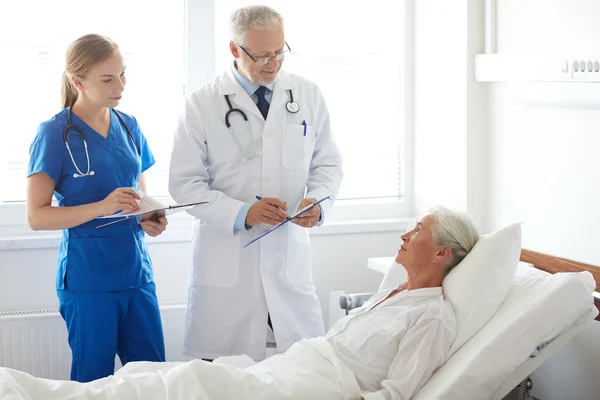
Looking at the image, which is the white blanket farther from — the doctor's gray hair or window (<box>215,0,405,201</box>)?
window (<box>215,0,405,201</box>)

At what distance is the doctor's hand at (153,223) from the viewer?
2824mm

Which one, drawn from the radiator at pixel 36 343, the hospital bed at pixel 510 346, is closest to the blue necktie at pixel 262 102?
the hospital bed at pixel 510 346

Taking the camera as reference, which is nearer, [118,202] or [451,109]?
[118,202]

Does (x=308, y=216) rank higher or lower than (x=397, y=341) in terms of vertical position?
higher

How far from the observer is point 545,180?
3018 mm

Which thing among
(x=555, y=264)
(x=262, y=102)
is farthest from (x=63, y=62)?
(x=555, y=264)

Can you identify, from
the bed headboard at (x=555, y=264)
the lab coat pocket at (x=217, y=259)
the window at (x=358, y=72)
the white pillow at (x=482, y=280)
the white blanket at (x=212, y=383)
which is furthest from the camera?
the window at (x=358, y=72)

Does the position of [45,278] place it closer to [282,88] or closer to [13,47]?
[13,47]

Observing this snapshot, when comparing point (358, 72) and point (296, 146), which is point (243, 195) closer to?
point (296, 146)

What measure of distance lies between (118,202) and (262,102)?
60 cm

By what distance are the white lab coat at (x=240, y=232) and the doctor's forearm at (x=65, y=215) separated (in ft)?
0.96

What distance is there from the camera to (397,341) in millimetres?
2324

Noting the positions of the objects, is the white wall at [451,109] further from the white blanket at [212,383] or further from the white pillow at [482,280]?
the white blanket at [212,383]

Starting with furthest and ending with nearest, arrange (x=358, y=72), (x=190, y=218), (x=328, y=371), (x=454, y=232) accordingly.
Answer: (x=358, y=72) < (x=190, y=218) < (x=454, y=232) < (x=328, y=371)
